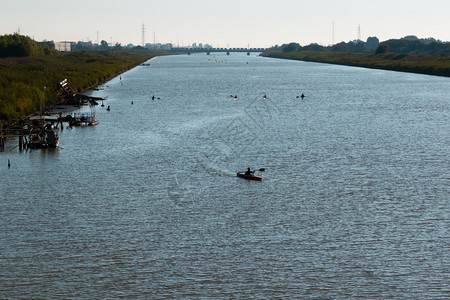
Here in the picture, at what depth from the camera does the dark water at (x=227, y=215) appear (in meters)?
42.5

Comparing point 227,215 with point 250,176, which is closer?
point 227,215

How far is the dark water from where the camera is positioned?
42.5 meters

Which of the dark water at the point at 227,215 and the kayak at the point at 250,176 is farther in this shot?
the kayak at the point at 250,176

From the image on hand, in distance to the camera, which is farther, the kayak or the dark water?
the kayak

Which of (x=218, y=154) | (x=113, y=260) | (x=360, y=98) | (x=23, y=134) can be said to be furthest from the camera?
(x=360, y=98)

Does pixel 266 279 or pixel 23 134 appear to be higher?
pixel 23 134

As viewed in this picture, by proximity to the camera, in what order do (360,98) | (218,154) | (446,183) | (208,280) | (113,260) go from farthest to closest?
(360,98)
(218,154)
(446,183)
(113,260)
(208,280)

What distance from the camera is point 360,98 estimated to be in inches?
6663

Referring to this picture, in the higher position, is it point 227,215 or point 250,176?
point 250,176

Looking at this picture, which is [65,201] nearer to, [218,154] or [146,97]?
[218,154]

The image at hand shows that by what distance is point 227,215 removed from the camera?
56500 mm

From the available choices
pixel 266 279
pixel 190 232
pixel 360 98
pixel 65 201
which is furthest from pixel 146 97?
pixel 266 279

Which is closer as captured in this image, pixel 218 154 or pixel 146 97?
pixel 218 154

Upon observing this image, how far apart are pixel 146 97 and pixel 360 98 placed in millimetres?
62691
